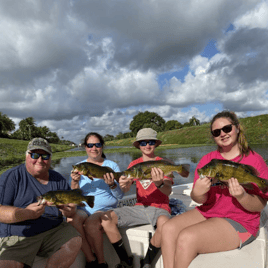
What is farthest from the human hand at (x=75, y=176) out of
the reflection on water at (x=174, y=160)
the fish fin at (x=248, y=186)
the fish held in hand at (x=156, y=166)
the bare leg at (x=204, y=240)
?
the reflection on water at (x=174, y=160)

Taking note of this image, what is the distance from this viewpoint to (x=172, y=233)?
2.48m

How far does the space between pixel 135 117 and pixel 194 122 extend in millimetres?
32589

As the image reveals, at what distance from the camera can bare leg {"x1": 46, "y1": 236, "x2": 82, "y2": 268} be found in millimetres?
2514

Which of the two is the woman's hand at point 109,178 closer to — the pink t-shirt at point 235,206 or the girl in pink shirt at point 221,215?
the girl in pink shirt at point 221,215

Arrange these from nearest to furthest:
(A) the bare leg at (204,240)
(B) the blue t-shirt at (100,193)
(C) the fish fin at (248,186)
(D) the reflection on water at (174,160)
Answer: (A) the bare leg at (204,240)
(C) the fish fin at (248,186)
(B) the blue t-shirt at (100,193)
(D) the reflection on water at (174,160)

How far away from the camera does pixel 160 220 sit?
114 inches

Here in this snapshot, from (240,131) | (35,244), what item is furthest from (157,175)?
(35,244)

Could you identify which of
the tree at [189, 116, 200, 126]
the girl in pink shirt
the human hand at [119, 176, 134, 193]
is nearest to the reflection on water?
the human hand at [119, 176, 134, 193]

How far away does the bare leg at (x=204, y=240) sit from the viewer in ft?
7.13

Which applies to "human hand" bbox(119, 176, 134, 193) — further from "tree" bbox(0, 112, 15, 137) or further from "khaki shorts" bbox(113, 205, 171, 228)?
"tree" bbox(0, 112, 15, 137)

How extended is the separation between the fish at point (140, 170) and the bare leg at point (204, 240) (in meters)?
0.97

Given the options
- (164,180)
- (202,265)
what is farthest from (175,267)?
(164,180)

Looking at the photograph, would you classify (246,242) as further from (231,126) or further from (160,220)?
(231,126)

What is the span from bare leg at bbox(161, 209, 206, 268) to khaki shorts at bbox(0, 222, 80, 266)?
132 cm
